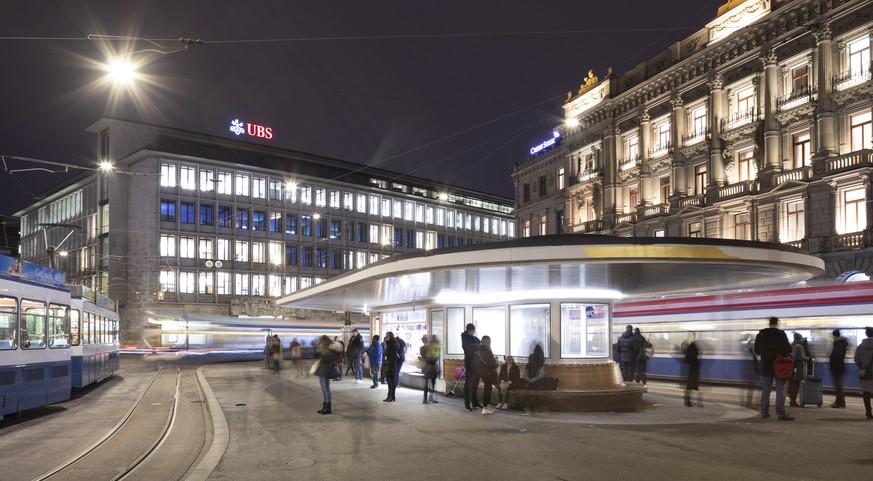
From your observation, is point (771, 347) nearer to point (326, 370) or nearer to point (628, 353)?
point (628, 353)

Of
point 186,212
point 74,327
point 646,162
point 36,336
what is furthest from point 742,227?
Answer: point 186,212

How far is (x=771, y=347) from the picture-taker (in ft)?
47.5

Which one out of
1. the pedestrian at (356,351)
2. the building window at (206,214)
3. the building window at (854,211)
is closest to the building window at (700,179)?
the building window at (854,211)

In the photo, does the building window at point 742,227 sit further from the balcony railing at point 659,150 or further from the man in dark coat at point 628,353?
the man in dark coat at point 628,353

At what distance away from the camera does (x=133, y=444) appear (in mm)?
12977

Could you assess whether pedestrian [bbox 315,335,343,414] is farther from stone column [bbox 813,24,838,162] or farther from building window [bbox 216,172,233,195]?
building window [bbox 216,172,233,195]

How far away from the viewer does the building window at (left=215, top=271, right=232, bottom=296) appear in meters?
78.1

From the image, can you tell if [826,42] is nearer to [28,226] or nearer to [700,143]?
[700,143]

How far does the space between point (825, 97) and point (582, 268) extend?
30228 mm

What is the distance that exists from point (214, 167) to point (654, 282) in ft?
221

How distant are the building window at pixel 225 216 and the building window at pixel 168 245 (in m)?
5.24

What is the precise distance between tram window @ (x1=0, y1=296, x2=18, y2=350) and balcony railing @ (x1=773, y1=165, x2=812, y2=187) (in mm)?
36820

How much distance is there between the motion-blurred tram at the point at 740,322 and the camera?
832 inches

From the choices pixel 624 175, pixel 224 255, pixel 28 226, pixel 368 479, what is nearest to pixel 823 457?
pixel 368 479
